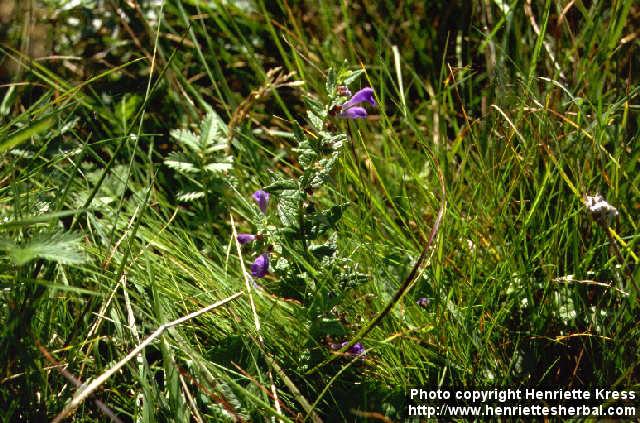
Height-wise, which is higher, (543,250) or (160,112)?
(160,112)

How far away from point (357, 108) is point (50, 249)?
746 millimetres

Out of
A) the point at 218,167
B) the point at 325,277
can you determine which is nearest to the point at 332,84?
the point at 325,277

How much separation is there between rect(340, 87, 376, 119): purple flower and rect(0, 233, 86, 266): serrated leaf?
2.17 ft

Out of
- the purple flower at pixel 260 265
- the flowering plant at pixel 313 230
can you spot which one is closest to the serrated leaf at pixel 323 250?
the flowering plant at pixel 313 230

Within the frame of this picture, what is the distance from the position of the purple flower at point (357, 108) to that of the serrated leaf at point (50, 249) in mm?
662

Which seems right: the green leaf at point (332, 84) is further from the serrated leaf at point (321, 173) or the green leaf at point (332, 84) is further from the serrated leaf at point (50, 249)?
the serrated leaf at point (50, 249)

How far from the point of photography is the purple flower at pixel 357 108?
1438 millimetres

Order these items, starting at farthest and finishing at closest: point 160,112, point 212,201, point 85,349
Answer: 1. point 160,112
2. point 212,201
3. point 85,349

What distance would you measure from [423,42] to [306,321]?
60.8 inches

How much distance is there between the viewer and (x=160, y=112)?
2406mm

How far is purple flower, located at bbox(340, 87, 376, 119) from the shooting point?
1438 mm

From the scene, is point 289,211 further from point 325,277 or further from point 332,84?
point 332,84

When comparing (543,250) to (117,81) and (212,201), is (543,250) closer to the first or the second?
(212,201)

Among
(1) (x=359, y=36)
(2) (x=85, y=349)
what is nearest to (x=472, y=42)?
(1) (x=359, y=36)
